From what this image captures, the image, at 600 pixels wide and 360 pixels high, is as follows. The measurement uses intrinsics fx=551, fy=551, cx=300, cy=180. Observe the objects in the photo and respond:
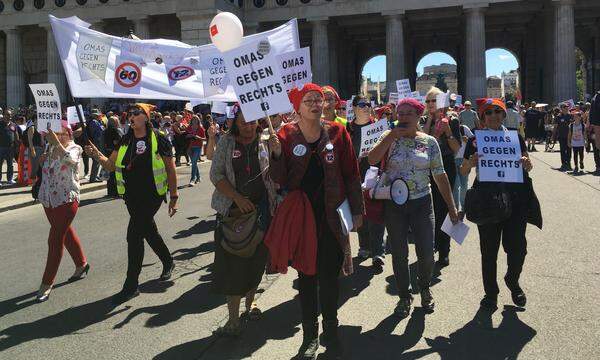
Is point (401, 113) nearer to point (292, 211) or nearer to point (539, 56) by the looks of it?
point (292, 211)

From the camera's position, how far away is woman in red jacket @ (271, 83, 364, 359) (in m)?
4.12

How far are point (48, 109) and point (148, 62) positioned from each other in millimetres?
2606

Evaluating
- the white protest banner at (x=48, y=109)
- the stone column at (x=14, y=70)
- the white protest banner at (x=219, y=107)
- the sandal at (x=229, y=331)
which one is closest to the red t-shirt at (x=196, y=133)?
the white protest banner at (x=219, y=107)

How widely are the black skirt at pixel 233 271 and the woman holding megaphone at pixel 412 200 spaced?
129 centimetres

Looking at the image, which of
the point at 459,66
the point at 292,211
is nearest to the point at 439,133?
the point at 292,211

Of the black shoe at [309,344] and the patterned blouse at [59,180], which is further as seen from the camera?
the patterned blouse at [59,180]

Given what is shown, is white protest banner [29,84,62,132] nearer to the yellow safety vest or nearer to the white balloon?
the yellow safety vest

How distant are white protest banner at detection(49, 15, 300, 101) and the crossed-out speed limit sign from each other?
0.06 meters

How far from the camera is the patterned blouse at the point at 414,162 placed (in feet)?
16.5

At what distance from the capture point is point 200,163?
2317 centimetres

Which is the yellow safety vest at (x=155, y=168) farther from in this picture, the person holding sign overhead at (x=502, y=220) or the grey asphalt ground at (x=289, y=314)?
the person holding sign overhead at (x=502, y=220)

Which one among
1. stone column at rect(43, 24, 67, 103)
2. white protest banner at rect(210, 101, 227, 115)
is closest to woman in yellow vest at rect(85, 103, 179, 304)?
white protest banner at rect(210, 101, 227, 115)

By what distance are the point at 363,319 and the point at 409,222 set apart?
0.99 meters

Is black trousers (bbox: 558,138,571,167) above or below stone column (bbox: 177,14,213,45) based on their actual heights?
below
